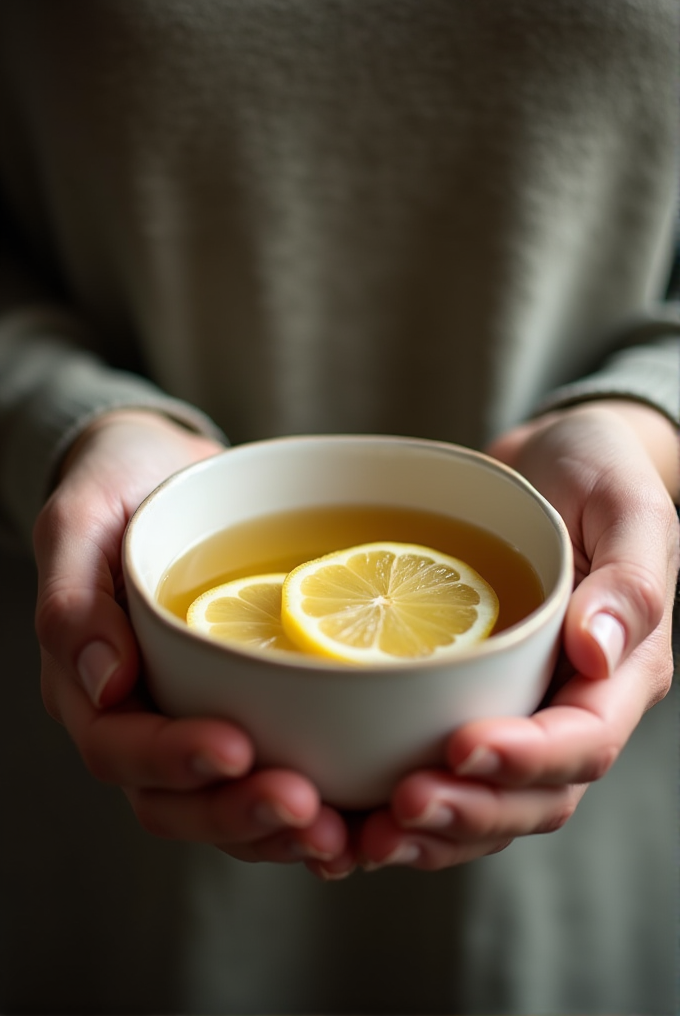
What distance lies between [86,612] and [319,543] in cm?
23

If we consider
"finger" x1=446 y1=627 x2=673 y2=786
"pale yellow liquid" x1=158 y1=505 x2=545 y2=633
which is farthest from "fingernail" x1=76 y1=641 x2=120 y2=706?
"finger" x1=446 y1=627 x2=673 y2=786

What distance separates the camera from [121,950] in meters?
1.02

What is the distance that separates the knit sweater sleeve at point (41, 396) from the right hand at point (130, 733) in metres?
0.17

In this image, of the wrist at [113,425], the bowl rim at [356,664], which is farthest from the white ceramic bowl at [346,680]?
the wrist at [113,425]

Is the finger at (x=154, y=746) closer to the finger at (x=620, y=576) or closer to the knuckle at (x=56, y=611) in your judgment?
the knuckle at (x=56, y=611)

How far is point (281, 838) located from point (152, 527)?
235 millimetres

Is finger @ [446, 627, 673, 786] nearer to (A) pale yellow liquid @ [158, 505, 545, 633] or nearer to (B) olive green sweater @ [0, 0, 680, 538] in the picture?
(A) pale yellow liquid @ [158, 505, 545, 633]

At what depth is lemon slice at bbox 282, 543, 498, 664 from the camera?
52 cm

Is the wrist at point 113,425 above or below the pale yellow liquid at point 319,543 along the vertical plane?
above

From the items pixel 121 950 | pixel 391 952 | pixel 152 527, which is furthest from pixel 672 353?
pixel 121 950

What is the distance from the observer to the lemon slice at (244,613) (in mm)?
556

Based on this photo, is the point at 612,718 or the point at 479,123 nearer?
the point at 612,718

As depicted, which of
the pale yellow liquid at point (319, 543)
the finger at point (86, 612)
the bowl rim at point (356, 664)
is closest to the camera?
the bowl rim at point (356, 664)

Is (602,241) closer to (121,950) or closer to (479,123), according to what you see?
(479,123)
